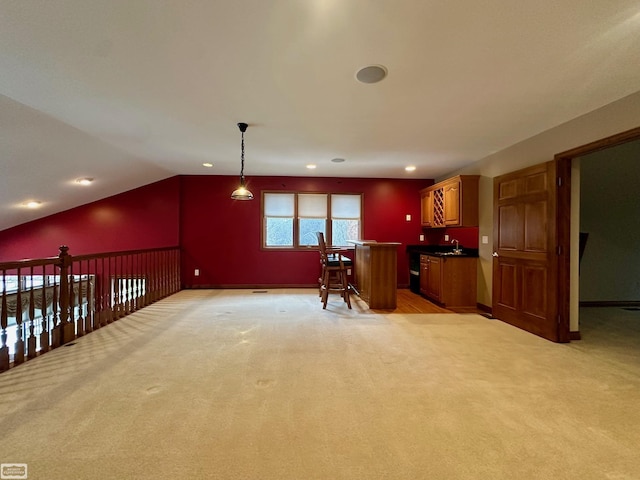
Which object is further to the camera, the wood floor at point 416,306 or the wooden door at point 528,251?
the wood floor at point 416,306

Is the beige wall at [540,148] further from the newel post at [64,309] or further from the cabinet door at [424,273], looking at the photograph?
the newel post at [64,309]

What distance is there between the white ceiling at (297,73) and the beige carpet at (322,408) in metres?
2.48

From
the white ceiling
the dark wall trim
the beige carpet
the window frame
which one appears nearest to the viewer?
the beige carpet

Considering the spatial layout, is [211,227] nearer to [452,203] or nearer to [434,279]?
Answer: [434,279]

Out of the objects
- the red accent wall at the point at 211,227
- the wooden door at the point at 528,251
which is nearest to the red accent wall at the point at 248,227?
the red accent wall at the point at 211,227

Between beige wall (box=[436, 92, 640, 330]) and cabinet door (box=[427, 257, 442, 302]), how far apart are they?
0.63 m

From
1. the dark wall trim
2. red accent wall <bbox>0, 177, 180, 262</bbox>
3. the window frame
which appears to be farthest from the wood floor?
red accent wall <bbox>0, 177, 180, 262</bbox>

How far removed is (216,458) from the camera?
1526 millimetres

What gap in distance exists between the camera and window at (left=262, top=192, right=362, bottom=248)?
643cm

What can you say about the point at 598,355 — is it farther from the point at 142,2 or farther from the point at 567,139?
the point at 142,2

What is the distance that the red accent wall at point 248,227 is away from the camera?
6.27 meters

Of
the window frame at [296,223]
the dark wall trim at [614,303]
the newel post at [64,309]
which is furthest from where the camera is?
the window frame at [296,223]

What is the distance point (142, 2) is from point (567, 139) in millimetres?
4089

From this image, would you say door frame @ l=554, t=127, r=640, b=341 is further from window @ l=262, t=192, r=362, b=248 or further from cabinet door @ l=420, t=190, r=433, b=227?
window @ l=262, t=192, r=362, b=248
